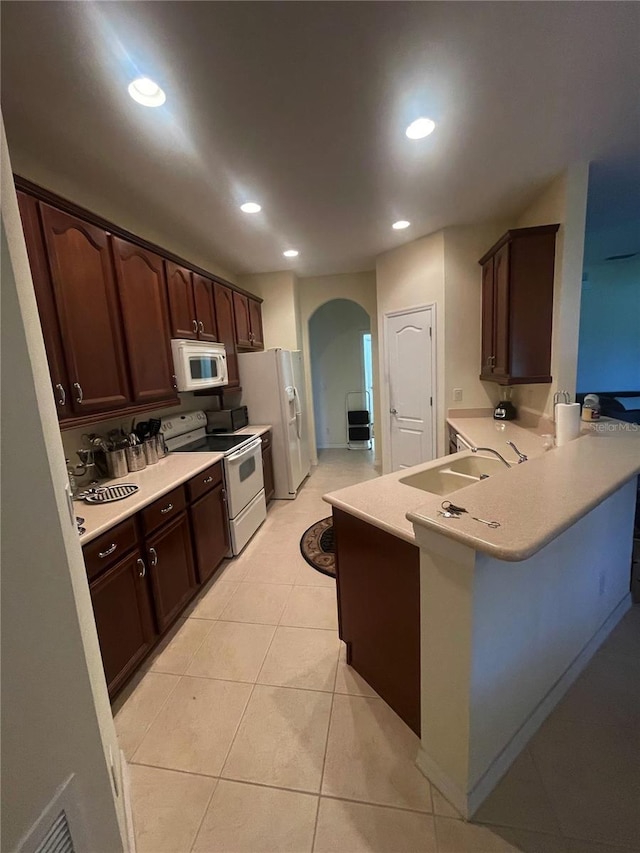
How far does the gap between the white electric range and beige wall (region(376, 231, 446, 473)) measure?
1.93 m

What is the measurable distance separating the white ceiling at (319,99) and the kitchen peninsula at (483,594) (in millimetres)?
1707

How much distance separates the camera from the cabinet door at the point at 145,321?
7.14 ft

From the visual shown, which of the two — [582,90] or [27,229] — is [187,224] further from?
[582,90]

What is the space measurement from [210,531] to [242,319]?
2.47 m

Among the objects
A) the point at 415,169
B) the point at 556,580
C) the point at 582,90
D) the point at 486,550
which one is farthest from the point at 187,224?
the point at 556,580

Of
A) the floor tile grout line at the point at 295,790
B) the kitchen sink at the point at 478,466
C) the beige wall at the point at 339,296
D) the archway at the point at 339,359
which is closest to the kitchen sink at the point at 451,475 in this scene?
the kitchen sink at the point at 478,466

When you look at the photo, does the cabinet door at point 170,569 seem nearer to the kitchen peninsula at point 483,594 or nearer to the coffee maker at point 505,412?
the kitchen peninsula at point 483,594

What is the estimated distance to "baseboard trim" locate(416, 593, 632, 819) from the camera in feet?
3.85

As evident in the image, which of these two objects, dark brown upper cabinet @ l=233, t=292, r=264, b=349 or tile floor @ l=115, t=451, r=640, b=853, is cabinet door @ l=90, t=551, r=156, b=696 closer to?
tile floor @ l=115, t=451, r=640, b=853

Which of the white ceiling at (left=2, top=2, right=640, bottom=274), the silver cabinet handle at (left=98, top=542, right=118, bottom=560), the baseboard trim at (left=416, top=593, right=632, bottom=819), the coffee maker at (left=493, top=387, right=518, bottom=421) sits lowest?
the baseboard trim at (left=416, top=593, right=632, bottom=819)

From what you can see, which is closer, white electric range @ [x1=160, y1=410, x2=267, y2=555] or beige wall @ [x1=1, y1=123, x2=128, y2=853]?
beige wall @ [x1=1, y1=123, x2=128, y2=853]

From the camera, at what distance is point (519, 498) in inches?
45.6

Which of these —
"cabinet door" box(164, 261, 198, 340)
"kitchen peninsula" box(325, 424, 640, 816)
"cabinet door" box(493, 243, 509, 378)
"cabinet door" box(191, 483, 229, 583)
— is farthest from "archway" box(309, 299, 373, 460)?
"kitchen peninsula" box(325, 424, 640, 816)

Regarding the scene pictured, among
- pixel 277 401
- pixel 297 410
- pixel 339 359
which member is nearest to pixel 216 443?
pixel 277 401
